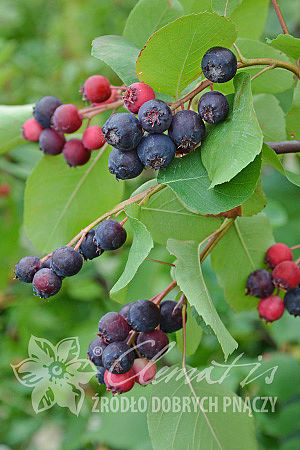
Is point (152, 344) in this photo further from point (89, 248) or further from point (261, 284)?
point (261, 284)

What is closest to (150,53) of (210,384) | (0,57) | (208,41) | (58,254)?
(208,41)

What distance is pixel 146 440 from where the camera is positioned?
64.6 inches

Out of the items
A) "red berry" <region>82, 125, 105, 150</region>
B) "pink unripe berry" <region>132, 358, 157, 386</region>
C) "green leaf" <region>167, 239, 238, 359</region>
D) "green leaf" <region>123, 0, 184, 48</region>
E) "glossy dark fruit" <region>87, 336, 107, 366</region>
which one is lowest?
"pink unripe berry" <region>132, 358, 157, 386</region>

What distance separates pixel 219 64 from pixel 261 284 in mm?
513

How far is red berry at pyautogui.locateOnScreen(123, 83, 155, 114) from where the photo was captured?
750mm

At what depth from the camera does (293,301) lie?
3.29ft

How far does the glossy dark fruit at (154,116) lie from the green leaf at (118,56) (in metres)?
0.13

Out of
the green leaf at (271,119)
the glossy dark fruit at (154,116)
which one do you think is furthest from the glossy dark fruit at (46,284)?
the green leaf at (271,119)

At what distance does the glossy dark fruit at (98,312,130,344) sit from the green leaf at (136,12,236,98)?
0.38 metres

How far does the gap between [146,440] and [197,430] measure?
2.79ft

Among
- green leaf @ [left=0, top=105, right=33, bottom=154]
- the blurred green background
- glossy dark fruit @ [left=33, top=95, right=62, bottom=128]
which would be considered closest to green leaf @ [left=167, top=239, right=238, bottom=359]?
glossy dark fruit @ [left=33, top=95, right=62, bottom=128]

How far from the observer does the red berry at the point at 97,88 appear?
3.26ft

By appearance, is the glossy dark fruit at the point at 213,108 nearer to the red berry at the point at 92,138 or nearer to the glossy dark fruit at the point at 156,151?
the glossy dark fruit at the point at 156,151

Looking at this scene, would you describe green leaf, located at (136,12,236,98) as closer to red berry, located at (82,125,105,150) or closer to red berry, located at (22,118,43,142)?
red berry, located at (82,125,105,150)
